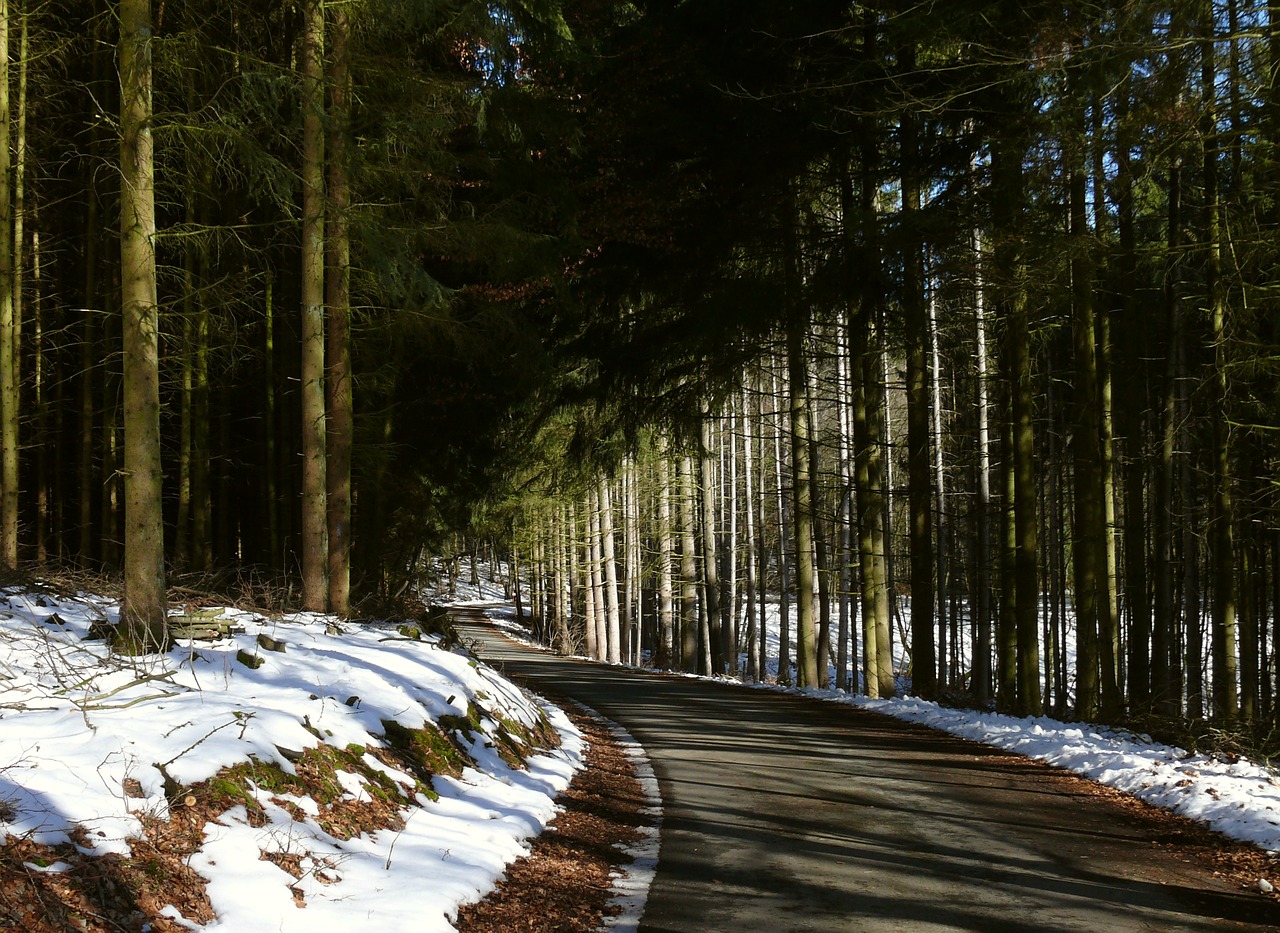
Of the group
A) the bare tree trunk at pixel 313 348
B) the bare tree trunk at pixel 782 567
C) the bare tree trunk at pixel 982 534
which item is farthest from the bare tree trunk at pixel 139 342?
the bare tree trunk at pixel 782 567

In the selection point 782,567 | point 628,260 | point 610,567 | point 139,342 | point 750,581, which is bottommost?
point 750,581

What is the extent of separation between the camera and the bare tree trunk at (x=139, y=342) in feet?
22.3

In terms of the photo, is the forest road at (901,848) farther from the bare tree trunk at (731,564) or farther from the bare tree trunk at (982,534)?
the bare tree trunk at (731,564)

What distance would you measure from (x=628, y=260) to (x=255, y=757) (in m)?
11.3

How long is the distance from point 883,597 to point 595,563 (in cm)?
1499

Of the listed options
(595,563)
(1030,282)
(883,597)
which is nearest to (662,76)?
(1030,282)

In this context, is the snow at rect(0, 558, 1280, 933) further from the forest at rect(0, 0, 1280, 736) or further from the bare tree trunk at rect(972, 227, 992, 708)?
the bare tree trunk at rect(972, 227, 992, 708)

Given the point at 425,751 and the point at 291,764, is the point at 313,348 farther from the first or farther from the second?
the point at 291,764

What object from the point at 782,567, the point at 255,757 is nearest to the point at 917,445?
the point at 255,757

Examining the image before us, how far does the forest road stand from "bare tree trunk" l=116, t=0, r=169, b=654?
170 inches

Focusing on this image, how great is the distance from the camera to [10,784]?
13.4 feet

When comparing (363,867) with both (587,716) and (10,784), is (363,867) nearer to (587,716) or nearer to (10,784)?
(10,784)

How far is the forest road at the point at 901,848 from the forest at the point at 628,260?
3274 mm

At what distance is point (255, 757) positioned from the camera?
536 cm
